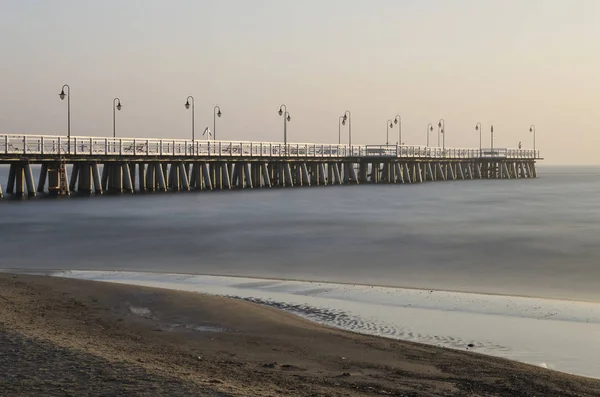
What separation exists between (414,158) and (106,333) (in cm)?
→ 7442

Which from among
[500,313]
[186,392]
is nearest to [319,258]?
[500,313]

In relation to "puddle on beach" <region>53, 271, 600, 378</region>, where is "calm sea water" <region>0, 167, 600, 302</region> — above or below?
below

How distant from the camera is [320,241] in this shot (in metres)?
24.8

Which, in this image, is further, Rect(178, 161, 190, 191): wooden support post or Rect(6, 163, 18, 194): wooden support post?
Rect(178, 161, 190, 191): wooden support post

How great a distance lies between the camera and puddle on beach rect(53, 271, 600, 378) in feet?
30.5

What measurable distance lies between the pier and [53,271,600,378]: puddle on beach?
27.7 m

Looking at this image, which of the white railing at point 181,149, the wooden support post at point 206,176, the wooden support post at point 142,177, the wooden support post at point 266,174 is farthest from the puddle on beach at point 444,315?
the wooden support post at point 266,174

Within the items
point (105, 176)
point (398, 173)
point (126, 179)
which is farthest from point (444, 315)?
point (398, 173)

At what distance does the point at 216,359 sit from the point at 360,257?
12519mm

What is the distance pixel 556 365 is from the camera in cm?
852

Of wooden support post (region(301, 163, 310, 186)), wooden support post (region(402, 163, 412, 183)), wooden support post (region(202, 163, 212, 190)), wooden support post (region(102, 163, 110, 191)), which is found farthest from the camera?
wooden support post (region(402, 163, 412, 183))

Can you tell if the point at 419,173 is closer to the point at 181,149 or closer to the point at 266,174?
the point at 266,174

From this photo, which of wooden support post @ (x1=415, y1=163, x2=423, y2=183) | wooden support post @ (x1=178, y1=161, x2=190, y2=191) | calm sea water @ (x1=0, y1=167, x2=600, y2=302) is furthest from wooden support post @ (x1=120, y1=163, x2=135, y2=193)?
wooden support post @ (x1=415, y1=163, x2=423, y2=183)

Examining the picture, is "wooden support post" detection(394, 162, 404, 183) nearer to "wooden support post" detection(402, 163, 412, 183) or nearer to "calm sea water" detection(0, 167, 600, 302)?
"wooden support post" detection(402, 163, 412, 183)
